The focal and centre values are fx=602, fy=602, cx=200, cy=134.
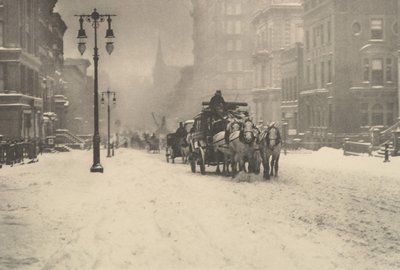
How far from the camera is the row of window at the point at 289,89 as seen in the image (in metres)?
57.8

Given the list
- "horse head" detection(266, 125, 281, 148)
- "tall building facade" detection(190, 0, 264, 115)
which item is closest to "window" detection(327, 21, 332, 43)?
"horse head" detection(266, 125, 281, 148)

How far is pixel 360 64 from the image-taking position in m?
45.5

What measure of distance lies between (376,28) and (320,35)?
5162 millimetres

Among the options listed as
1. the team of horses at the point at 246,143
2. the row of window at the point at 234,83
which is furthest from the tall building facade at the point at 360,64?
the row of window at the point at 234,83

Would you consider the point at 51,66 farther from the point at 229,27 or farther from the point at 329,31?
the point at 229,27

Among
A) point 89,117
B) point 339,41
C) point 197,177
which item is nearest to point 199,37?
point 89,117

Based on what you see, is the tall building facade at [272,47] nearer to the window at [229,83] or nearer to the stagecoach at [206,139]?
the window at [229,83]

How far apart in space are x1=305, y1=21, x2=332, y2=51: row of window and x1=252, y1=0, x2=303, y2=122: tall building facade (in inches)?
550

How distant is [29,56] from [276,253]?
1570 inches

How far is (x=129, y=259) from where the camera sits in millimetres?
8500

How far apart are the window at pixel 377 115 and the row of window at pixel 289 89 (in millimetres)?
12862

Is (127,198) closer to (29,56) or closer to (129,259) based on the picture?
(129,259)

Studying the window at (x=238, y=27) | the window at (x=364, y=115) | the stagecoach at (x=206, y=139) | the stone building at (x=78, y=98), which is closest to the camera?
the stagecoach at (x=206, y=139)

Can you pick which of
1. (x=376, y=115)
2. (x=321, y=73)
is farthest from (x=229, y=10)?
(x=376, y=115)
